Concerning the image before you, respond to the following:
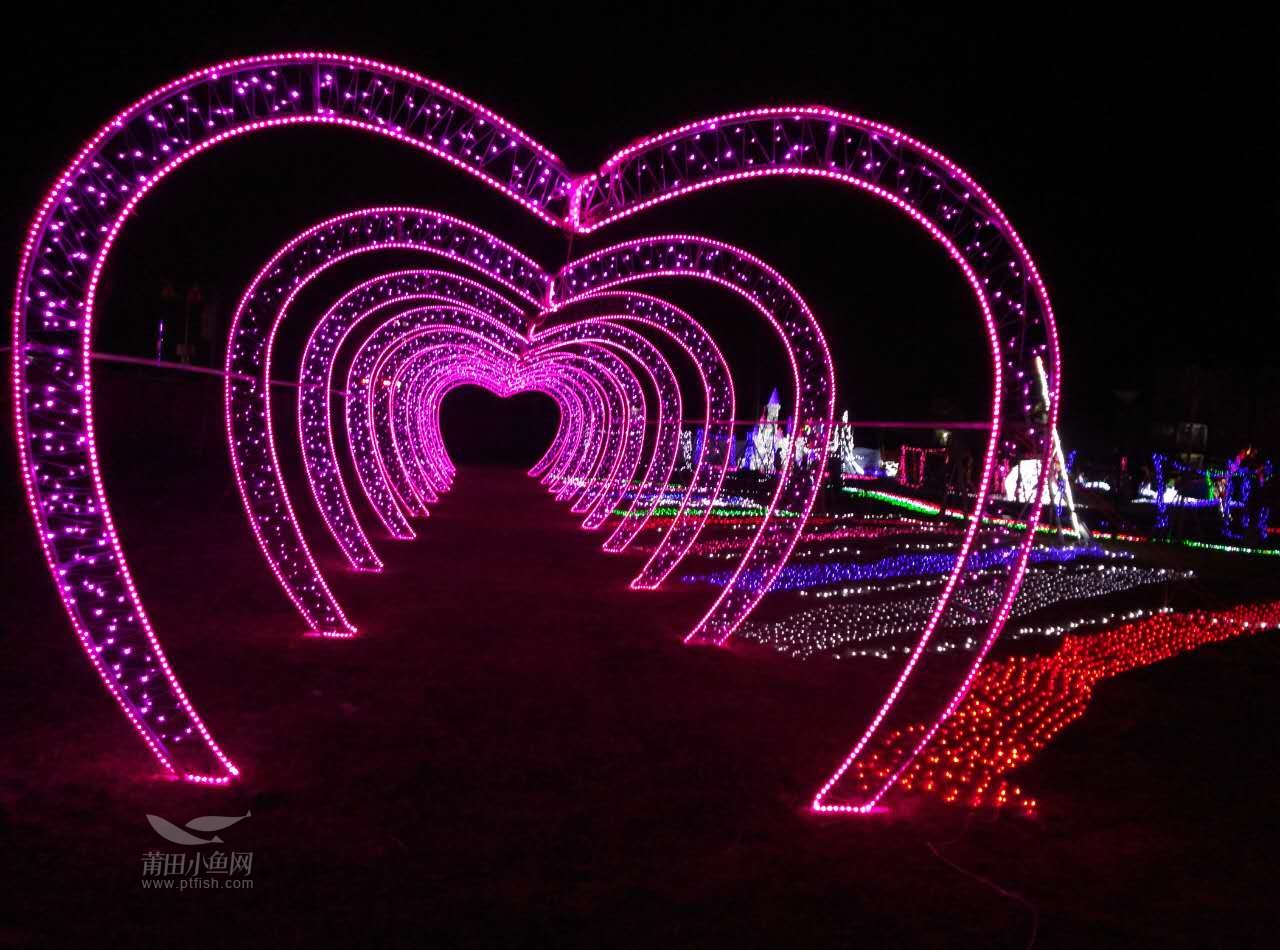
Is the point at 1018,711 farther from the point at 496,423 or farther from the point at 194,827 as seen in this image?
the point at 496,423

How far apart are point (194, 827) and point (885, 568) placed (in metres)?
12.2

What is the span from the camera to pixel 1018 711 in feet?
23.9

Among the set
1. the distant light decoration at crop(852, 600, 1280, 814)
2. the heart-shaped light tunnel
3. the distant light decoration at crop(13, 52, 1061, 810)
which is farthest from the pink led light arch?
the heart-shaped light tunnel

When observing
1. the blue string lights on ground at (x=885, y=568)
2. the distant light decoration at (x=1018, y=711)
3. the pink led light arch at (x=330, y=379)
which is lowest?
the distant light decoration at (x=1018, y=711)

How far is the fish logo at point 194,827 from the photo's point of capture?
4348 mm

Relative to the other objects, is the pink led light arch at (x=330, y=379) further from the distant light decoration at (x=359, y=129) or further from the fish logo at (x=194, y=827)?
the fish logo at (x=194, y=827)

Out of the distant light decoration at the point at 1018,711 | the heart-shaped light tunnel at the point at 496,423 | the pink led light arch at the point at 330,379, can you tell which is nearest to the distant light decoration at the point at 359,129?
the distant light decoration at the point at 1018,711

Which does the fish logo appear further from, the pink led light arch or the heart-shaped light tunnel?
the heart-shaped light tunnel

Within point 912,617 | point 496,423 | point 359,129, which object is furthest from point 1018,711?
point 496,423

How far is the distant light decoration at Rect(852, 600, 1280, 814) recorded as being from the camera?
18.2 feet

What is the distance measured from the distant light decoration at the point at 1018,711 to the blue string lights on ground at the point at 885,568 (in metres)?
2.19

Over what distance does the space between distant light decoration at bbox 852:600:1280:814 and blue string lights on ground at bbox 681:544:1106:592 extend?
219cm

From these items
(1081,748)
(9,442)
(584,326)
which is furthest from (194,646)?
(9,442)

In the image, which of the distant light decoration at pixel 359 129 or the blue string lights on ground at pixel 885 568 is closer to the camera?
the distant light decoration at pixel 359 129
